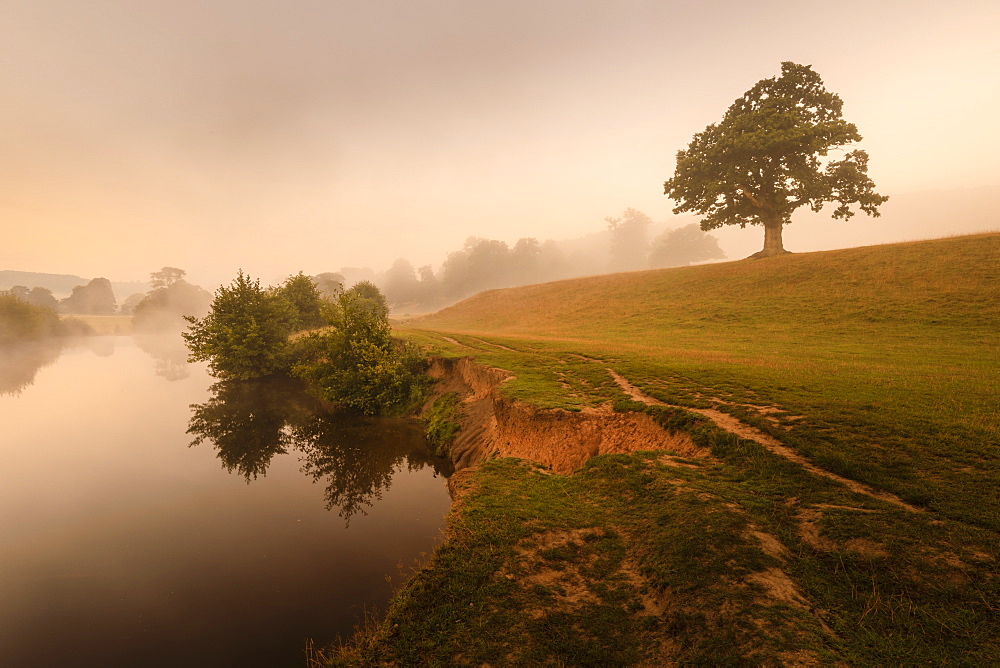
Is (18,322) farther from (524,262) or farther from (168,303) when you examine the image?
(524,262)

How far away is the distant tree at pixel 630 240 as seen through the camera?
124 metres

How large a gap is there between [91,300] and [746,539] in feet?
596

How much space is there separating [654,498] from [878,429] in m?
5.56

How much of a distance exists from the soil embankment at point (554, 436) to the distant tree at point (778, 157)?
3911 cm

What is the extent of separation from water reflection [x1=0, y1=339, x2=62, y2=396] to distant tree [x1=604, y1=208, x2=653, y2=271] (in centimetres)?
12871

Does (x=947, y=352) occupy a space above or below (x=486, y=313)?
below

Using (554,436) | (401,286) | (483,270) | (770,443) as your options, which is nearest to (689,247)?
(483,270)

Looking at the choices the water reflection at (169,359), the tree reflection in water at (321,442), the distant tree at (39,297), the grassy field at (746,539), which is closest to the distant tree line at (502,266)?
the water reflection at (169,359)

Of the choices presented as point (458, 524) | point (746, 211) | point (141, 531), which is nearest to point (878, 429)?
point (458, 524)

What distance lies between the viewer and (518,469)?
443 inches

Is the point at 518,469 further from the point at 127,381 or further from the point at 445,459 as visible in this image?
the point at 127,381

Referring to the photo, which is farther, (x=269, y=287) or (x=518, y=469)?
(x=269, y=287)

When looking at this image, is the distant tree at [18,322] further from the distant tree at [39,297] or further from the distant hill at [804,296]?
the distant hill at [804,296]

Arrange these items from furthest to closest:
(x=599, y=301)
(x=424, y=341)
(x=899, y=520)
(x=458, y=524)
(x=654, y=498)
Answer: (x=599, y=301) < (x=424, y=341) < (x=458, y=524) < (x=654, y=498) < (x=899, y=520)
